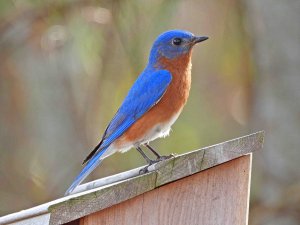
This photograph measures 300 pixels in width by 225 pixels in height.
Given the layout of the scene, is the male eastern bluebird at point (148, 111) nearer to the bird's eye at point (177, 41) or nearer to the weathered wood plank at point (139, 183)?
the bird's eye at point (177, 41)

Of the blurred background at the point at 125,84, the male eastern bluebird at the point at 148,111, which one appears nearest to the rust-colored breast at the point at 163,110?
the male eastern bluebird at the point at 148,111

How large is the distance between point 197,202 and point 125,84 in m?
4.49

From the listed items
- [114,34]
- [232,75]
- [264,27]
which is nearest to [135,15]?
[114,34]

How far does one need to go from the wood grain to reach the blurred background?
106 inches

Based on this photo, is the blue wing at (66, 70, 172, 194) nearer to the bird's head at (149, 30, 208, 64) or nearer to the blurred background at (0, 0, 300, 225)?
the bird's head at (149, 30, 208, 64)

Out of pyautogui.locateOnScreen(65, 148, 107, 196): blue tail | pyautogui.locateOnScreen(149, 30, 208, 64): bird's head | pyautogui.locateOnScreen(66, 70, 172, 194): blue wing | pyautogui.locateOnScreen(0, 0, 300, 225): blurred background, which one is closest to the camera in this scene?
pyautogui.locateOnScreen(65, 148, 107, 196): blue tail

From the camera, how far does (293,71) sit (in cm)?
723

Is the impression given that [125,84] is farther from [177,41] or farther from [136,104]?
[136,104]

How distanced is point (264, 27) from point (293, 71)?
508 mm

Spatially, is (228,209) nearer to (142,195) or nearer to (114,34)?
(142,195)

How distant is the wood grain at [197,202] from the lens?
13.7 ft

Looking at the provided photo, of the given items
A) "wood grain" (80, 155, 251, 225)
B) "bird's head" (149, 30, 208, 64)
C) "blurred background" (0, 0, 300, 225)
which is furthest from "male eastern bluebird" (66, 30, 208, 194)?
"blurred background" (0, 0, 300, 225)

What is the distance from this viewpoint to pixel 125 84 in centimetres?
875

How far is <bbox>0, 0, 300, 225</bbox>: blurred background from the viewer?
729 centimetres
